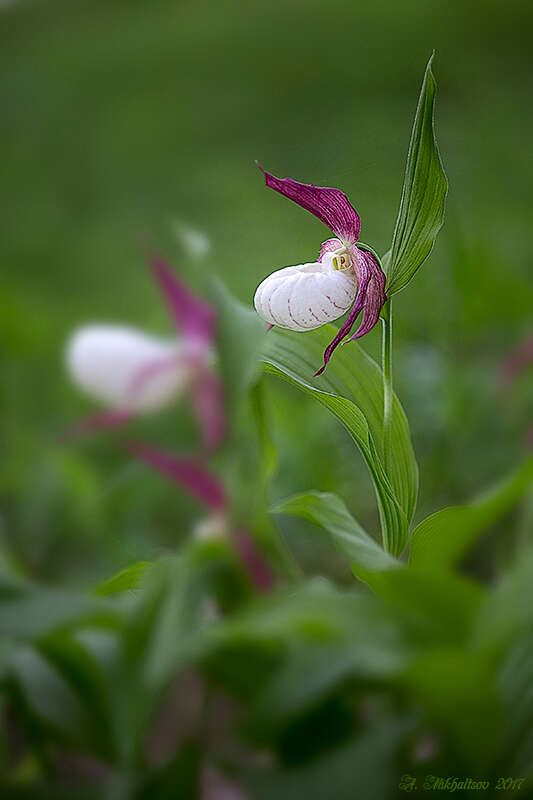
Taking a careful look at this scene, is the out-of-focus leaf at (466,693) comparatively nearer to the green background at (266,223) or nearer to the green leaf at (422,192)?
the green background at (266,223)

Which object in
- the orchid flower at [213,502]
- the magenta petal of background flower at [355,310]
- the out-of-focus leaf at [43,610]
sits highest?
the magenta petal of background flower at [355,310]

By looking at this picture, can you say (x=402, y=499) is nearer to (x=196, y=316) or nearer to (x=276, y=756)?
(x=276, y=756)

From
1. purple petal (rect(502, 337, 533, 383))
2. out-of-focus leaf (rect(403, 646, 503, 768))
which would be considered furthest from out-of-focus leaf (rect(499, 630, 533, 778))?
purple petal (rect(502, 337, 533, 383))

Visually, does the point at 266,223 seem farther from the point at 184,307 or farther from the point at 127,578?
the point at 127,578

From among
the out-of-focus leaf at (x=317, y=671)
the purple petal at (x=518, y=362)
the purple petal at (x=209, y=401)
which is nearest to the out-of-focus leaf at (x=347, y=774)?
the out-of-focus leaf at (x=317, y=671)

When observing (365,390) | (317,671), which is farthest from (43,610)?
(365,390)

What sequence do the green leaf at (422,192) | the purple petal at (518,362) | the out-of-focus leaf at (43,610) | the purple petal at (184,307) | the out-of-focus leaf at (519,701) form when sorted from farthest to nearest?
the purple petal at (518,362) → the purple petal at (184,307) → the out-of-focus leaf at (43,610) → the out-of-focus leaf at (519,701) → the green leaf at (422,192)

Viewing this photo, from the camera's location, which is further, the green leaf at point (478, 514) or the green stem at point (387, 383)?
the green leaf at point (478, 514)

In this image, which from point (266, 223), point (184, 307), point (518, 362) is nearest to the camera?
point (184, 307)
